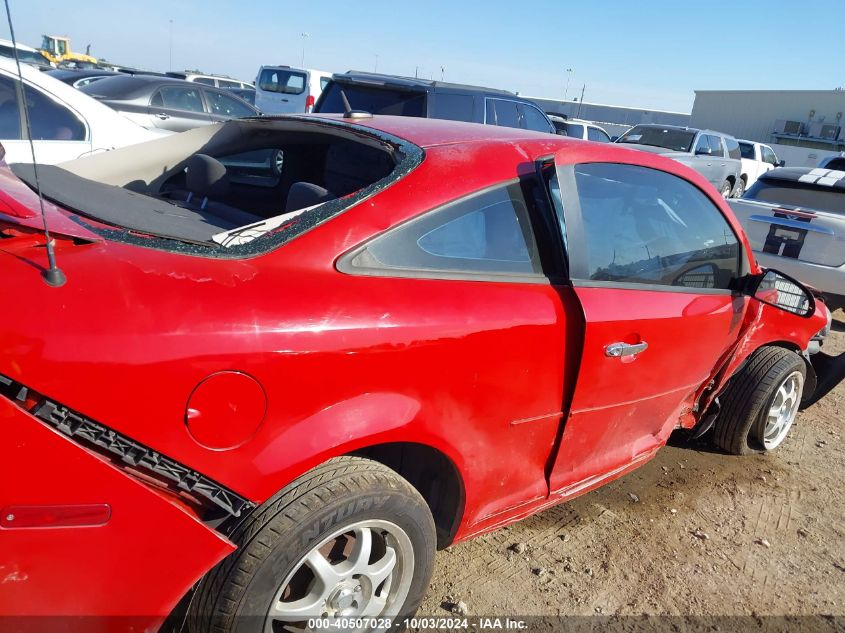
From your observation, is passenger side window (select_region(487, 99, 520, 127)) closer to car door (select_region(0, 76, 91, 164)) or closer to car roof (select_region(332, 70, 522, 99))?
car roof (select_region(332, 70, 522, 99))

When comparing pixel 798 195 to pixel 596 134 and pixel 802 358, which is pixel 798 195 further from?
pixel 596 134

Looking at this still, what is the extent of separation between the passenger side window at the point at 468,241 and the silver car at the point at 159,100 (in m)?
7.46

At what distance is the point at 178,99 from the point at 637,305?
897cm

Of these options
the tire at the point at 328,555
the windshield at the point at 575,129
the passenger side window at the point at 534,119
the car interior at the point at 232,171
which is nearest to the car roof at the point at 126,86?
the passenger side window at the point at 534,119

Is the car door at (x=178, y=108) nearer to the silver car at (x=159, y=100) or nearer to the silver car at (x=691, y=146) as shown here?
the silver car at (x=159, y=100)

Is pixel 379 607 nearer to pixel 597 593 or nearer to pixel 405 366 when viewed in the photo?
pixel 405 366

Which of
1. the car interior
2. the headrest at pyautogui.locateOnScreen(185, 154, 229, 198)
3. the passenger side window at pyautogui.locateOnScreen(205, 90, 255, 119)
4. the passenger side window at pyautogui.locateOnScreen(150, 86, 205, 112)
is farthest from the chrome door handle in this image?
the passenger side window at pyautogui.locateOnScreen(205, 90, 255, 119)

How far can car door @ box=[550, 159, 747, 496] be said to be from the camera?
2355 mm

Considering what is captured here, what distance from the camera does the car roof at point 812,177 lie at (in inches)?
248

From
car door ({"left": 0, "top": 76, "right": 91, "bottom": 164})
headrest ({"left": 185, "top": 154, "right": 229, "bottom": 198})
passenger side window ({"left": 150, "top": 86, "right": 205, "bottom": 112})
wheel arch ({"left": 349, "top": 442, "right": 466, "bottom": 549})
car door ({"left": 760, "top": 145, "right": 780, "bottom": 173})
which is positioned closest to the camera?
wheel arch ({"left": 349, "top": 442, "right": 466, "bottom": 549})

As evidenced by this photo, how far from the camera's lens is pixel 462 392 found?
6.55 ft

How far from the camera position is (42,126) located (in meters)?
4.57

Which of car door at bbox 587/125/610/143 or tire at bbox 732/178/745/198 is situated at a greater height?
car door at bbox 587/125/610/143

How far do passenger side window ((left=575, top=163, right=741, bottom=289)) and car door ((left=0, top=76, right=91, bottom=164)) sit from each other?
12.5 ft
